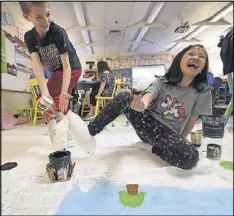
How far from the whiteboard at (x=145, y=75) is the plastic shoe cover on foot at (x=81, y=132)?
0.54ft

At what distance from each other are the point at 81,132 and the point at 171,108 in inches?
9.7

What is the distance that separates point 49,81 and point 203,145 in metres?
0.48

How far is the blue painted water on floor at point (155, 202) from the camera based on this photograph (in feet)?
0.78

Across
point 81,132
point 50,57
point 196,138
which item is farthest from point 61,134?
point 196,138

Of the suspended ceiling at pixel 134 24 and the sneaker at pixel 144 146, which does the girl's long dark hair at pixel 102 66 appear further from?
the sneaker at pixel 144 146

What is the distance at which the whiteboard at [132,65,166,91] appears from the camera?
0.44 m

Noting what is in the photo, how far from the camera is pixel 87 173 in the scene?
1.55ft

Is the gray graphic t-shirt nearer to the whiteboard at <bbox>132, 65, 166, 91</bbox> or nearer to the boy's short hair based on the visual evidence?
the whiteboard at <bbox>132, 65, 166, 91</bbox>

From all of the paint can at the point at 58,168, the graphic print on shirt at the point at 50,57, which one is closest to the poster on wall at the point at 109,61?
the graphic print on shirt at the point at 50,57

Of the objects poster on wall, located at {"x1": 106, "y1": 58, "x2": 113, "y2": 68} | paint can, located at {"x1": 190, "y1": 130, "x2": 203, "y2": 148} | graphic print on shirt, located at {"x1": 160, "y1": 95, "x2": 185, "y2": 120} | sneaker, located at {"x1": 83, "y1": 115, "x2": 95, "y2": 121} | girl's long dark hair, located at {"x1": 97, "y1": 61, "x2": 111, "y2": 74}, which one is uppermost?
poster on wall, located at {"x1": 106, "y1": 58, "x2": 113, "y2": 68}

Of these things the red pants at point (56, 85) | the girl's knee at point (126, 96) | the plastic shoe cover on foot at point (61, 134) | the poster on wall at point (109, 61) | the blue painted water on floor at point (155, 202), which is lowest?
the blue painted water on floor at point (155, 202)

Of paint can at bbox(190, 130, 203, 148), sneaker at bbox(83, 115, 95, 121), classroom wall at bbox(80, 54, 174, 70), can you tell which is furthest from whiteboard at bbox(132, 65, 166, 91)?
paint can at bbox(190, 130, 203, 148)

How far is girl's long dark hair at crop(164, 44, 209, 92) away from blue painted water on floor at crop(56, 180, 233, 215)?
212 mm

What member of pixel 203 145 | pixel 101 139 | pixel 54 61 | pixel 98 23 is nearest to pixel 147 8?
pixel 98 23
